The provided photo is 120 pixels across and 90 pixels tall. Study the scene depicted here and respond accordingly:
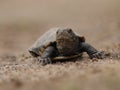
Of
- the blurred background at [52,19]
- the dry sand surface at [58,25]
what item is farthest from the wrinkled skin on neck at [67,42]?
the blurred background at [52,19]

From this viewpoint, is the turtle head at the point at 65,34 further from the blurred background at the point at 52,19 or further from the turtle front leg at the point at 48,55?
the blurred background at the point at 52,19

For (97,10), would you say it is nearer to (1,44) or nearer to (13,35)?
(13,35)

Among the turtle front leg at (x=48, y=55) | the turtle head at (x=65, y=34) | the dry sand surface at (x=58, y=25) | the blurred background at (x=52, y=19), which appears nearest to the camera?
the dry sand surface at (x=58, y=25)

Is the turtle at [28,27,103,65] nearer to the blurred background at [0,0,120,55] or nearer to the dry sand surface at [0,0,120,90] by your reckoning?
the dry sand surface at [0,0,120,90]

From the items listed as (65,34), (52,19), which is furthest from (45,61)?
(52,19)

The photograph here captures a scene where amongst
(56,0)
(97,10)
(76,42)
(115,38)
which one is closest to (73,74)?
(76,42)

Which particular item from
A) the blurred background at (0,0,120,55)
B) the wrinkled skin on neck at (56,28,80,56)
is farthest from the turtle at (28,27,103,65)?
the blurred background at (0,0,120,55)

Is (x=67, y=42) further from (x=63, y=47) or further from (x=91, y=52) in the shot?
(x=91, y=52)
